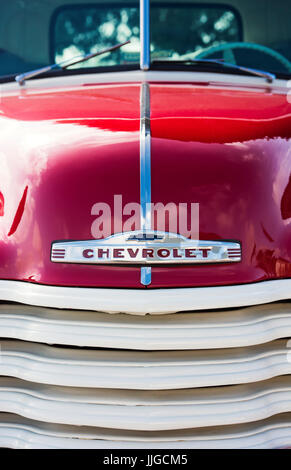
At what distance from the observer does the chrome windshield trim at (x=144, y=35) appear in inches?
103

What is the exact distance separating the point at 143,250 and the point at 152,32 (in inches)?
65.8

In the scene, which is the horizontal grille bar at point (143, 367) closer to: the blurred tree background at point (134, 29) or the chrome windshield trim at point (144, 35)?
the chrome windshield trim at point (144, 35)

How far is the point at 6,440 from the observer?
5.66ft

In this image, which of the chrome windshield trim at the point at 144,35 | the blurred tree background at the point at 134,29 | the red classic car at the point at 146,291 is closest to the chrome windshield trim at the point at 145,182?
the red classic car at the point at 146,291

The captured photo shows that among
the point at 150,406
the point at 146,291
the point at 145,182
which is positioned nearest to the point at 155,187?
the point at 145,182

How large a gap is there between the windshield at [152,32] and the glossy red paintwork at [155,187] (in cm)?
121

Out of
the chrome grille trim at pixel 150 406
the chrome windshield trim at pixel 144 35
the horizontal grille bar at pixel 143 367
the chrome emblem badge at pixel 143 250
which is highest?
the chrome windshield trim at pixel 144 35

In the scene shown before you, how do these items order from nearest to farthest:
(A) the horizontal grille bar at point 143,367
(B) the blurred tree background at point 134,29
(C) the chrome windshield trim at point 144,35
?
(A) the horizontal grille bar at point 143,367 → (C) the chrome windshield trim at point 144,35 → (B) the blurred tree background at point 134,29

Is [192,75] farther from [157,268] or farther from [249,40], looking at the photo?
[157,268]

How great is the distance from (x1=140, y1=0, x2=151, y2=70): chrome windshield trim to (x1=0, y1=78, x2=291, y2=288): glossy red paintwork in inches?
30.5

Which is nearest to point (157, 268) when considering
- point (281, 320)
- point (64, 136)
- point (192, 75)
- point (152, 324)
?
point (152, 324)

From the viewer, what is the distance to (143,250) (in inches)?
66.3

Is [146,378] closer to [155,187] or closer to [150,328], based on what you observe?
[150,328]

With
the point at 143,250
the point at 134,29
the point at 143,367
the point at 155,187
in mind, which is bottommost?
the point at 143,367
